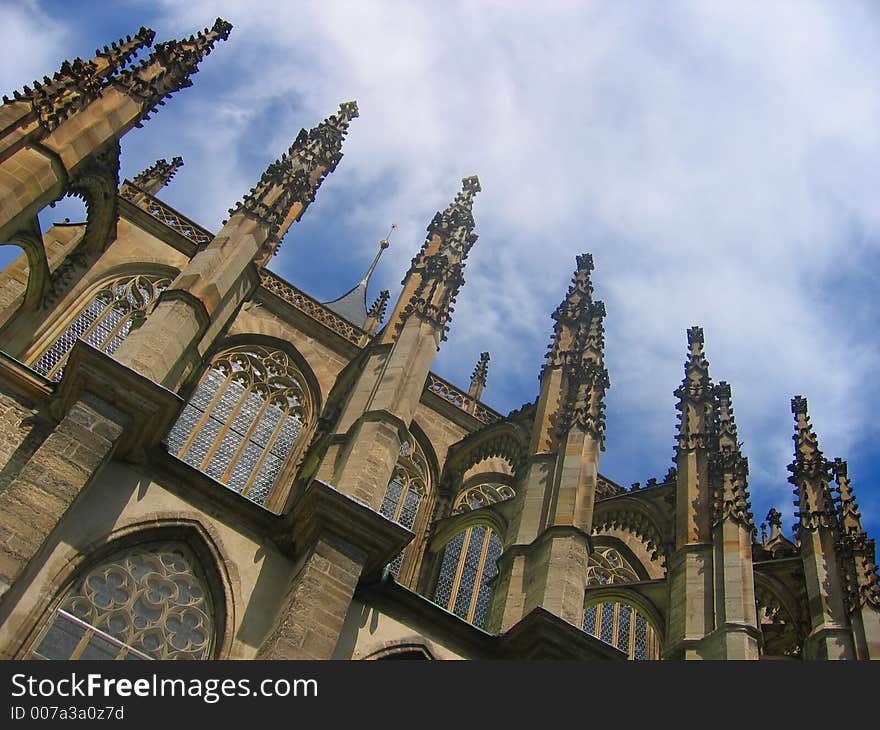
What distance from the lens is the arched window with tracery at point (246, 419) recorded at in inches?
581

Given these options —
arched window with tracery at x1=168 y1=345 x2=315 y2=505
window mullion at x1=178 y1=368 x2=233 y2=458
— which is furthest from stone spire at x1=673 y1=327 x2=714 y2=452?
window mullion at x1=178 y1=368 x2=233 y2=458

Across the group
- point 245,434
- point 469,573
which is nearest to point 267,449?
point 245,434

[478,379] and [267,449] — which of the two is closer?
[267,449]

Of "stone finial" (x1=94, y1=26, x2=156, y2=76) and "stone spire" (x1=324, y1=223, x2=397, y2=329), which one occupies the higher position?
"stone spire" (x1=324, y1=223, x2=397, y2=329)

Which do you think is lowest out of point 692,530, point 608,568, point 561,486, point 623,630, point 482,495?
point 561,486

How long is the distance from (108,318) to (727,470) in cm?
1152

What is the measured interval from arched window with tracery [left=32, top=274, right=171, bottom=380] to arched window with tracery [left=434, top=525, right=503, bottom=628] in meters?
7.19

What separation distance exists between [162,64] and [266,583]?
9.37m

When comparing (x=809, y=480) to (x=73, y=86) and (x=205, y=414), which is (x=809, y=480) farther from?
(x=73, y=86)

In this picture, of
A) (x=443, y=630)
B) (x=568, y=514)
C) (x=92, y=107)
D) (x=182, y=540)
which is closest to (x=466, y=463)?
(x=568, y=514)

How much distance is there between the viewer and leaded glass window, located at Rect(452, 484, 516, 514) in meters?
17.6

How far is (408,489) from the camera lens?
16906mm

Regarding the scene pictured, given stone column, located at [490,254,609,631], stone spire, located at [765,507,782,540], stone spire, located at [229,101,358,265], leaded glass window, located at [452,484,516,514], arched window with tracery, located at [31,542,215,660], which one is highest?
stone spire, located at [765,507,782,540]

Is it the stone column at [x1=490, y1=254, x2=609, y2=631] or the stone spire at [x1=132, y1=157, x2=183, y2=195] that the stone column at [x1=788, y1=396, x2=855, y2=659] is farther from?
the stone spire at [x1=132, y1=157, x2=183, y2=195]
